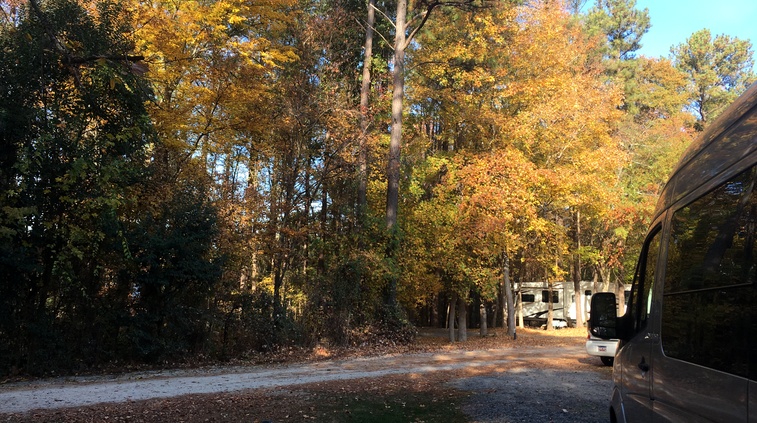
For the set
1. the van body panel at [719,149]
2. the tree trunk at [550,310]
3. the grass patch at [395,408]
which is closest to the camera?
the van body panel at [719,149]

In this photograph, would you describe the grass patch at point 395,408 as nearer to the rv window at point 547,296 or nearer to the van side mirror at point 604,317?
the van side mirror at point 604,317

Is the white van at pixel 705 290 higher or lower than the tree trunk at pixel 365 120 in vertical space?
lower

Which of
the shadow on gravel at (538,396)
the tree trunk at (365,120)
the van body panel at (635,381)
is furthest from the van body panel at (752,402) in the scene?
the tree trunk at (365,120)

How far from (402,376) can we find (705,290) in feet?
32.3

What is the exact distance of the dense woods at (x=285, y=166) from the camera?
12336 millimetres

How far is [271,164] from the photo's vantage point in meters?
20.8

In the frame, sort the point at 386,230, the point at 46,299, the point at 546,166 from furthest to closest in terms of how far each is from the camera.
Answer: the point at 546,166
the point at 386,230
the point at 46,299

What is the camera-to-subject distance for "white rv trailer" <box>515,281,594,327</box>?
119 ft

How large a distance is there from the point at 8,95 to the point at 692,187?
45.3 feet

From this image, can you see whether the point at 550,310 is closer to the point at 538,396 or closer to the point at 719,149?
the point at 538,396

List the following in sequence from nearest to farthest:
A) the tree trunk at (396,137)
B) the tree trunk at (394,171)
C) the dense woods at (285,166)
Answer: the dense woods at (285,166) → the tree trunk at (394,171) → the tree trunk at (396,137)

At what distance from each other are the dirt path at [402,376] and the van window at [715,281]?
5.50 m

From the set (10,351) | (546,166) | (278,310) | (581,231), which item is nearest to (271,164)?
(278,310)

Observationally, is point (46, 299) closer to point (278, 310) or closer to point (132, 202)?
point (132, 202)
